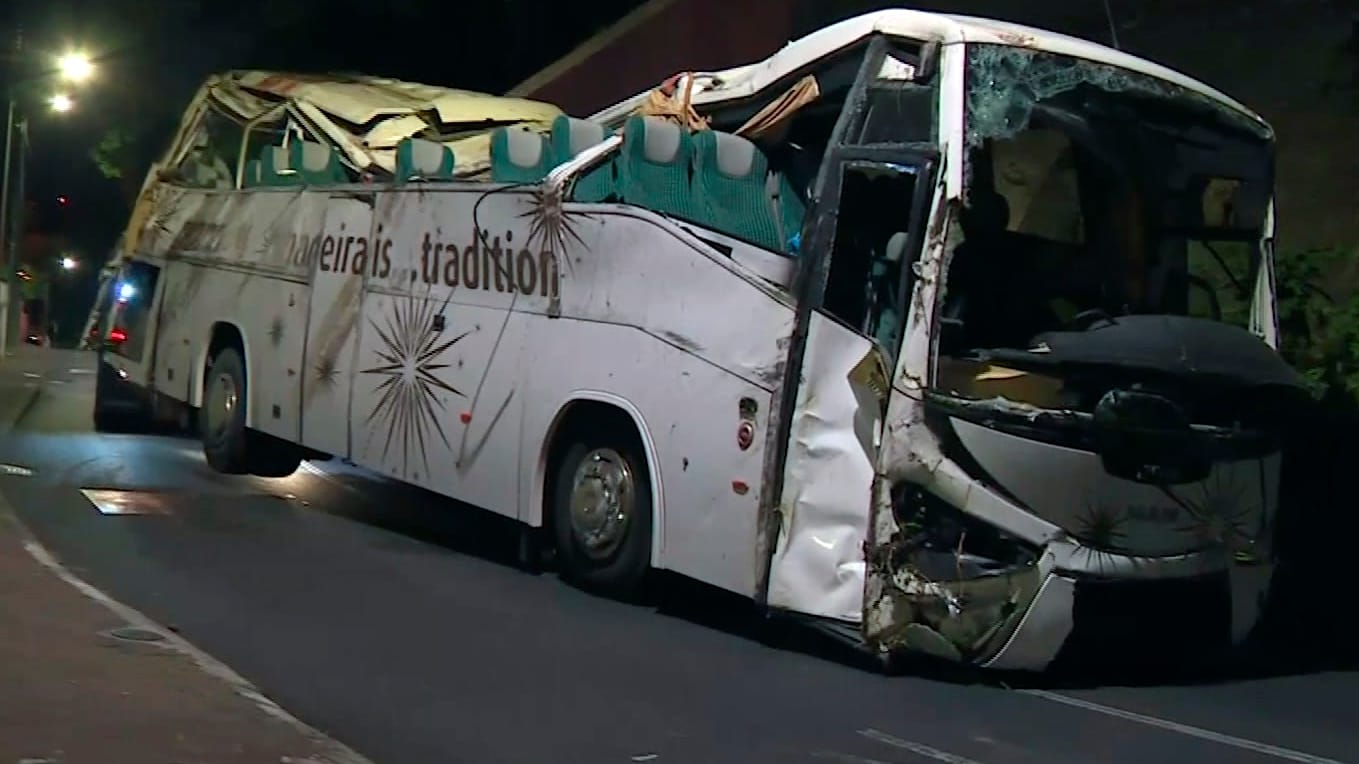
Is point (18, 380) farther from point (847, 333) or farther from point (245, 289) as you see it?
point (847, 333)

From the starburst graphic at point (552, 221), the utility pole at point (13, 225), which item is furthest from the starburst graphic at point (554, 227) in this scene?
the utility pole at point (13, 225)

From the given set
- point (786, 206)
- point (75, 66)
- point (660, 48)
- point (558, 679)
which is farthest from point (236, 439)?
point (75, 66)

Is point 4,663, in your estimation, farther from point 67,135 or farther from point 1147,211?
point 67,135

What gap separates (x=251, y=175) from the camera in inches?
563

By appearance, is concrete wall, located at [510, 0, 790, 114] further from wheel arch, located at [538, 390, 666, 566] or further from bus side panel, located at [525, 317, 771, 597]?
bus side panel, located at [525, 317, 771, 597]

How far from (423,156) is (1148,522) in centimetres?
600

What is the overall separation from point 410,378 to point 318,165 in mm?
2775

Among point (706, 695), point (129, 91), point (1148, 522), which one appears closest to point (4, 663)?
point (706, 695)

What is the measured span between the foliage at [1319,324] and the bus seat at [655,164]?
14.5 ft

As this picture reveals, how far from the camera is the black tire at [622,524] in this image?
9.15 m

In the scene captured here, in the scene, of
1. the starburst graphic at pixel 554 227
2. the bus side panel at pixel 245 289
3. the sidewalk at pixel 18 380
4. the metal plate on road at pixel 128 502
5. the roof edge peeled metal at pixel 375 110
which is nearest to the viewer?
the starburst graphic at pixel 554 227

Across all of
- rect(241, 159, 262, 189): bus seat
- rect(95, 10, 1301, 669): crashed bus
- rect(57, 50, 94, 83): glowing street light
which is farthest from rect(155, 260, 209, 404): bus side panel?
rect(57, 50, 94, 83): glowing street light

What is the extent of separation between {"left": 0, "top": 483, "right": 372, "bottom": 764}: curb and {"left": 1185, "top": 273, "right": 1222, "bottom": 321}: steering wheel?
5057mm

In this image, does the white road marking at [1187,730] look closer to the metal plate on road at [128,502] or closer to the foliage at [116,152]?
the metal plate on road at [128,502]
